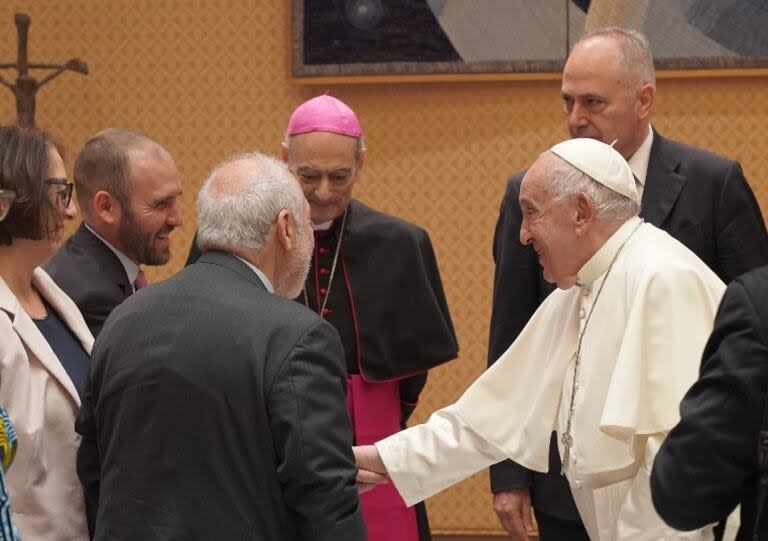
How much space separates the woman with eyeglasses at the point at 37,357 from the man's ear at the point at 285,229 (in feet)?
1.80

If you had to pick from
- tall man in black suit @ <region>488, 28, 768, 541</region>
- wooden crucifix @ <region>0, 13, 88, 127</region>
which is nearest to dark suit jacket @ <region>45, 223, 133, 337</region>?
tall man in black suit @ <region>488, 28, 768, 541</region>

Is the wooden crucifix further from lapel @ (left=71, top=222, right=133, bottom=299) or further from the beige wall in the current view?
lapel @ (left=71, top=222, right=133, bottom=299)

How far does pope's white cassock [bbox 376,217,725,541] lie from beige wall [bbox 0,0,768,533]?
3.27 meters

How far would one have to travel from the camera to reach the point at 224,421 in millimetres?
2496

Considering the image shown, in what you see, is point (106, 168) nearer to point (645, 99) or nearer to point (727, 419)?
point (645, 99)

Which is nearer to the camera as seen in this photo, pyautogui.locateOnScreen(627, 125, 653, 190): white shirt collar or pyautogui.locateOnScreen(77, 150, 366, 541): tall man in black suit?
pyautogui.locateOnScreen(77, 150, 366, 541): tall man in black suit

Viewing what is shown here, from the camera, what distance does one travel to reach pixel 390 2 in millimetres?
6395

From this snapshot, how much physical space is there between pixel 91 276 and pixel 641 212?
4.72ft

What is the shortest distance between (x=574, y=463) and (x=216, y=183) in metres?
1.00

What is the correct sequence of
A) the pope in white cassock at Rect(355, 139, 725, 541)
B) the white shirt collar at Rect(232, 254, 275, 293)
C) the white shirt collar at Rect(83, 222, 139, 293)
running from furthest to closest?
the white shirt collar at Rect(83, 222, 139, 293), the pope in white cassock at Rect(355, 139, 725, 541), the white shirt collar at Rect(232, 254, 275, 293)

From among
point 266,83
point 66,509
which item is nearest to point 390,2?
point 266,83

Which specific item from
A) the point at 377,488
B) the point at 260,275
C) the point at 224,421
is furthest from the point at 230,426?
the point at 377,488

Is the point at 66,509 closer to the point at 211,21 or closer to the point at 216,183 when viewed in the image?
the point at 216,183

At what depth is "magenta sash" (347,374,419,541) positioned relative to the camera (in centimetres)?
388
